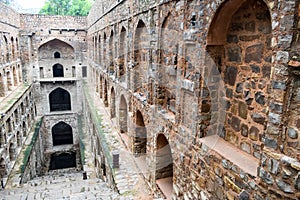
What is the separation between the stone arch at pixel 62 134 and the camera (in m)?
20.5

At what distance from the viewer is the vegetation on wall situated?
26.4 metres

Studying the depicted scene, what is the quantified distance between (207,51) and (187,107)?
3.70 feet

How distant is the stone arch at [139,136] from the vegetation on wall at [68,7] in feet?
71.9

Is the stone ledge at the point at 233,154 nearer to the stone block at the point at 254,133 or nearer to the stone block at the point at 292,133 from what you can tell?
the stone block at the point at 254,133

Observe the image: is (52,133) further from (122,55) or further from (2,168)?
(122,55)

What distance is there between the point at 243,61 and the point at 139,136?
492cm

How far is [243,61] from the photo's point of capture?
10.8 feet

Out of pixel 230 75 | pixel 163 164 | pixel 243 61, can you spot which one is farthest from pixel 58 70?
pixel 243 61

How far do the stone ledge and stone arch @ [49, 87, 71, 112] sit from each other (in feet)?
62.6

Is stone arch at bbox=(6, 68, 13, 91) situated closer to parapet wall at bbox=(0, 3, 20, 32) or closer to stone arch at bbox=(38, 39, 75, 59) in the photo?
parapet wall at bbox=(0, 3, 20, 32)

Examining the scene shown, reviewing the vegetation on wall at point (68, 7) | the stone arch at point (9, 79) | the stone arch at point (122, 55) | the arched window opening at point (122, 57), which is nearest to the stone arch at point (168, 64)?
the stone arch at point (122, 55)

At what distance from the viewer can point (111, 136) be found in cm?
977

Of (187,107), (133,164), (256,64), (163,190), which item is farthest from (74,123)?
(256,64)

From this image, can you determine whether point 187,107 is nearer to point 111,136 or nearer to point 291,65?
point 291,65
